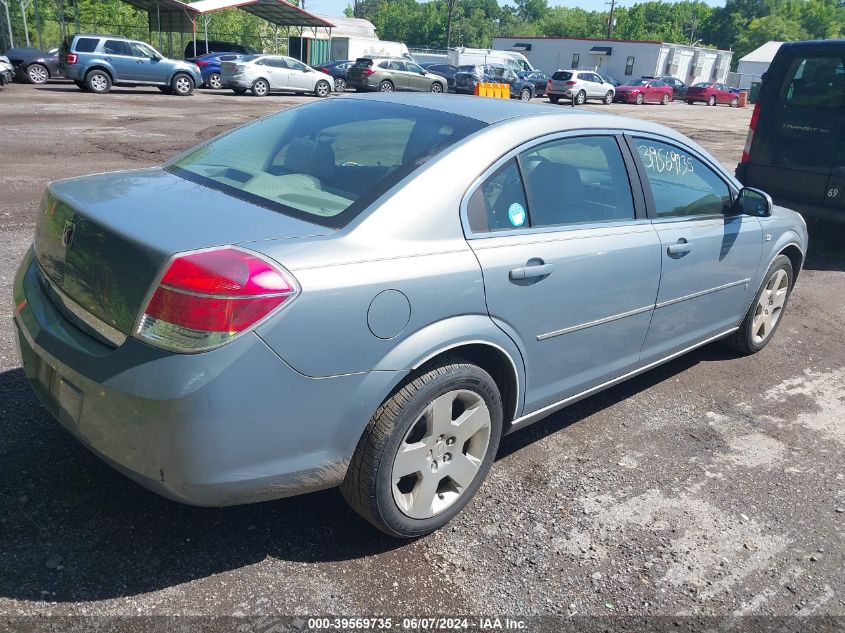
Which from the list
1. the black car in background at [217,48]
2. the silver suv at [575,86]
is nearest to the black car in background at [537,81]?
the silver suv at [575,86]

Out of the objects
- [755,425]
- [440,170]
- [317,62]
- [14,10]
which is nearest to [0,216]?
[440,170]

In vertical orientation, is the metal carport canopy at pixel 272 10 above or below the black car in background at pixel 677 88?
above

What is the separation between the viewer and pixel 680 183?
4.06 m

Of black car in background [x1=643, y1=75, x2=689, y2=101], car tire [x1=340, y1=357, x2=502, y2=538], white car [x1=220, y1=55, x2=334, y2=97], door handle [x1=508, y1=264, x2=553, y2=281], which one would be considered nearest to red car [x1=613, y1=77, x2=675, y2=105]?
black car in background [x1=643, y1=75, x2=689, y2=101]

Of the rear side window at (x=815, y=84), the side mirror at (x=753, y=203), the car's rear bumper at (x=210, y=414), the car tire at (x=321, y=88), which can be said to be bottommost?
the car tire at (x=321, y=88)

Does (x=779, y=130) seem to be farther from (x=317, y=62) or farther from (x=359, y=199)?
(x=317, y=62)

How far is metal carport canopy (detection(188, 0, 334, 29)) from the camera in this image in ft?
104

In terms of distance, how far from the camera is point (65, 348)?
2537mm

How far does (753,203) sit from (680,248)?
0.84m

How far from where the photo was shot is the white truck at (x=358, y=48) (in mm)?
47875

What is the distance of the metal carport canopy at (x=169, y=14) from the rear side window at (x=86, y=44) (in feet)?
30.2

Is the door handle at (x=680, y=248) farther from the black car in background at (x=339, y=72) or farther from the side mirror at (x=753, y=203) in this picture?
the black car in background at (x=339, y=72)

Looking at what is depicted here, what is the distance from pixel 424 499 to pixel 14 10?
35.8 metres

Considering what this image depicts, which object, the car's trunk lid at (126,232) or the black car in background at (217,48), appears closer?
the car's trunk lid at (126,232)
